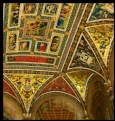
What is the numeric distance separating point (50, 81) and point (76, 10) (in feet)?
17.8

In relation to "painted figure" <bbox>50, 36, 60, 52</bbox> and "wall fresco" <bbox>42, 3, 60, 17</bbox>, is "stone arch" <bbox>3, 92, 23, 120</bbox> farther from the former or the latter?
"wall fresco" <bbox>42, 3, 60, 17</bbox>

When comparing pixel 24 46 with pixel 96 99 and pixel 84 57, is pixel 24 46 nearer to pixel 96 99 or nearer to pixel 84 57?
pixel 84 57

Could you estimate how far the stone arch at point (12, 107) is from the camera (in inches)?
560

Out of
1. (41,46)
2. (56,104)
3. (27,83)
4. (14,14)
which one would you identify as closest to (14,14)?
(14,14)

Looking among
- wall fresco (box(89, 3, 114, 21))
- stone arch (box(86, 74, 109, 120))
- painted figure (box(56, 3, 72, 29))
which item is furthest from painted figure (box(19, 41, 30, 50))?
stone arch (box(86, 74, 109, 120))

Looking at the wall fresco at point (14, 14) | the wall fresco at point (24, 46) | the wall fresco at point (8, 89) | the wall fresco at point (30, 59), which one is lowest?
the wall fresco at point (8, 89)

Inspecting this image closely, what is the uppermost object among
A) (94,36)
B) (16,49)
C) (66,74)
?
(94,36)

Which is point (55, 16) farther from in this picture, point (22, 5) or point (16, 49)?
point (16, 49)

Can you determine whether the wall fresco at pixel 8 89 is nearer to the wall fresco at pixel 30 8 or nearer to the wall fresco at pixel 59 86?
the wall fresco at pixel 59 86

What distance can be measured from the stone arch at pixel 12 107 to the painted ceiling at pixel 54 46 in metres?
0.26

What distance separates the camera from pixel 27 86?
47.8 feet

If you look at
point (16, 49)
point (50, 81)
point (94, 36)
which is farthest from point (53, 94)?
point (94, 36)

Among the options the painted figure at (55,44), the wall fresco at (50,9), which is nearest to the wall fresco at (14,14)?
the wall fresco at (50,9)

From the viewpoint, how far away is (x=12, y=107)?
14266 mm
